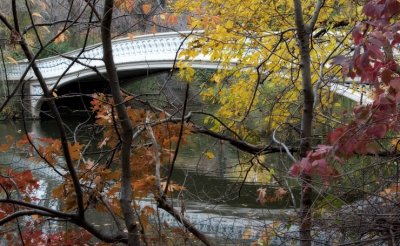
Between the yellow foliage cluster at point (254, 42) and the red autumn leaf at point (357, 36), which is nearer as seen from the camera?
the red autumn leaf at point (357, 36)

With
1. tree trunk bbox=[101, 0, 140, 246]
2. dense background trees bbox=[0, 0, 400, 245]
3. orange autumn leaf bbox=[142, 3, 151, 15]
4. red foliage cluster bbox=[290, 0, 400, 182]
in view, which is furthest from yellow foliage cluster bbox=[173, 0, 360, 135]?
red foliage cluster bbox=[290, 0, 400, 182]

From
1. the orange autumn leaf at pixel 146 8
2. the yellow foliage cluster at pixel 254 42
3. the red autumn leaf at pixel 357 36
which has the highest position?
the yellow foliage cluster at pixel 254 42

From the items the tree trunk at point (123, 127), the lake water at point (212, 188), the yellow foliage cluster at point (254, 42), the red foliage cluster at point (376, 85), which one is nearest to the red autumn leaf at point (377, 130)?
the red foliage cluster at point (376, 85)

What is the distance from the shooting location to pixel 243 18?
4.65 m

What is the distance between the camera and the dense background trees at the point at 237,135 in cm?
167

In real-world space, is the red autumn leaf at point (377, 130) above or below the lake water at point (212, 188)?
below

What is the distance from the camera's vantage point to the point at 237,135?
10.3 ft

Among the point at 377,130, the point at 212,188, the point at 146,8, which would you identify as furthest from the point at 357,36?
the point at 212,188

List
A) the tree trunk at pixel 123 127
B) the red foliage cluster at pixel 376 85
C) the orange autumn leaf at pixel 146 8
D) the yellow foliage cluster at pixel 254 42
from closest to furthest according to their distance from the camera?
1. the red foliage cluster at pixel 376 85
2. the tree trunk at pixel 123 127
3. the orange autumn leaf at pixel 146 8
4. the yellow foliage cluster at pixel 254 42

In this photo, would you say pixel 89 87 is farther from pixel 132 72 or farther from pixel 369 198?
pixel 369 198

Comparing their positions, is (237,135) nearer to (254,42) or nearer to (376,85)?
(254,42)

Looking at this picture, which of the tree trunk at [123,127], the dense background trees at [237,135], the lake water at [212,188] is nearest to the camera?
the dense background trees at [237,135]

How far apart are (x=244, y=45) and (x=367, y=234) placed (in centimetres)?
270

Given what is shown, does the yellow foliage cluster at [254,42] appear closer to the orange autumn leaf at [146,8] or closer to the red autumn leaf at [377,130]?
the orange autumn leaf at [146,8]
